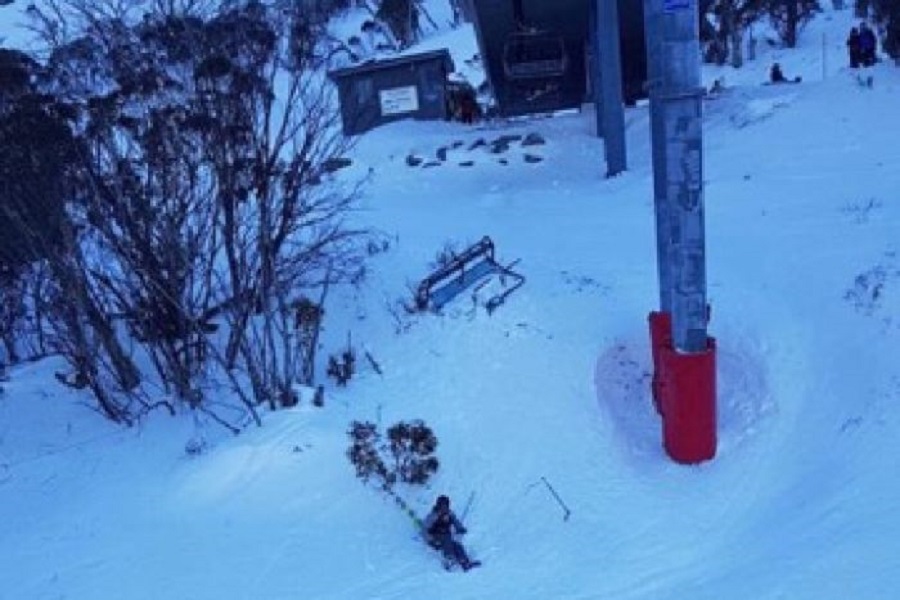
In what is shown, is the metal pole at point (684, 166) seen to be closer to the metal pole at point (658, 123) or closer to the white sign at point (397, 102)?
the metal pole at point (658, 123)

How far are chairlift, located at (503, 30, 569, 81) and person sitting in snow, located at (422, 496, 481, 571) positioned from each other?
31.7 feet

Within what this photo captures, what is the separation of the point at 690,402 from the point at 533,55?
32.8ft

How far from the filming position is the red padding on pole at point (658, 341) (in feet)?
29.1

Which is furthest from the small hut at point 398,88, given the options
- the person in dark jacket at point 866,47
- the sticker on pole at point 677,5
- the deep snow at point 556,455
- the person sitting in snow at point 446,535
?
the person sitting in snow at point 446,535

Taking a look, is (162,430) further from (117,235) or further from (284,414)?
(117,235)

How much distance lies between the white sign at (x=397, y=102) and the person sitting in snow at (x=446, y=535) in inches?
757

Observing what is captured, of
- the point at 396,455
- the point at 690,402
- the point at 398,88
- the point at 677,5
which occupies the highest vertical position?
the point at 677,5

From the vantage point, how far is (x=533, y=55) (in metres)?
16.8

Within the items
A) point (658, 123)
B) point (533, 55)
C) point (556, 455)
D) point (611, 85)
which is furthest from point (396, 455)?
point (611, 85)

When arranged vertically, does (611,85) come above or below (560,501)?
above

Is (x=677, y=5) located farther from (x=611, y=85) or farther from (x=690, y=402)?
(x=611, y=85)

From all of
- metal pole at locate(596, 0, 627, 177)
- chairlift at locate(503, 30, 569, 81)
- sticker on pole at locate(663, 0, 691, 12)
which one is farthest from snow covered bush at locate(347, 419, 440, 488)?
metal pole at locate(596, 0, 627, 177)

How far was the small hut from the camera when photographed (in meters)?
25.5

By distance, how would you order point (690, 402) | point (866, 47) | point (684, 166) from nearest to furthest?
point (684, 166) → point (690, 402) → point (866, 47)
